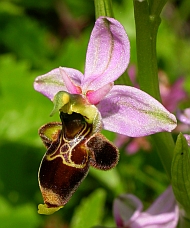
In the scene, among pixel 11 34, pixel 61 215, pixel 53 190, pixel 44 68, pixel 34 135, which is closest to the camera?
pixel 53 190

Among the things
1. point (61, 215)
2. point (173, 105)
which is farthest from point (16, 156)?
point (173, 105)

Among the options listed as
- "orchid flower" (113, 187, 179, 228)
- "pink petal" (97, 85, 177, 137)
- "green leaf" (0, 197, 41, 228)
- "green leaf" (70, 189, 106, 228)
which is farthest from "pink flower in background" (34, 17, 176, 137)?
"green leaf" (0, 197, 41, 228)

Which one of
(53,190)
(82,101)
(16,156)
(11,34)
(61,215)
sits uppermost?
(82,101)

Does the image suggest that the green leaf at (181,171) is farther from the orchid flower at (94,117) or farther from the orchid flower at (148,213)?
the orchid flower at (148,213)

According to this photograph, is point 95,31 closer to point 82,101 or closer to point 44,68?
point 82,101

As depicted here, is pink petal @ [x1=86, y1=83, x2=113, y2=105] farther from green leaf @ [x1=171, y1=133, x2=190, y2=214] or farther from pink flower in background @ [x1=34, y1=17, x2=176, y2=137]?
green leaf @ [x1=171, y1=133, x2=190, y2=214]

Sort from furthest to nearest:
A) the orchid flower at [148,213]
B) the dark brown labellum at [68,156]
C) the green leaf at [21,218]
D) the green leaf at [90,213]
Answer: the green leaf at [21,218], the green leaf at [90,213], the orchid flower at [148,213], the dark brown labellum at [68,156]

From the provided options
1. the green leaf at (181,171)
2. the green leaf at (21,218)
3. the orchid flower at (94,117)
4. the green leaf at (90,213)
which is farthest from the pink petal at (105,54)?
the green leaf at (21,218)
